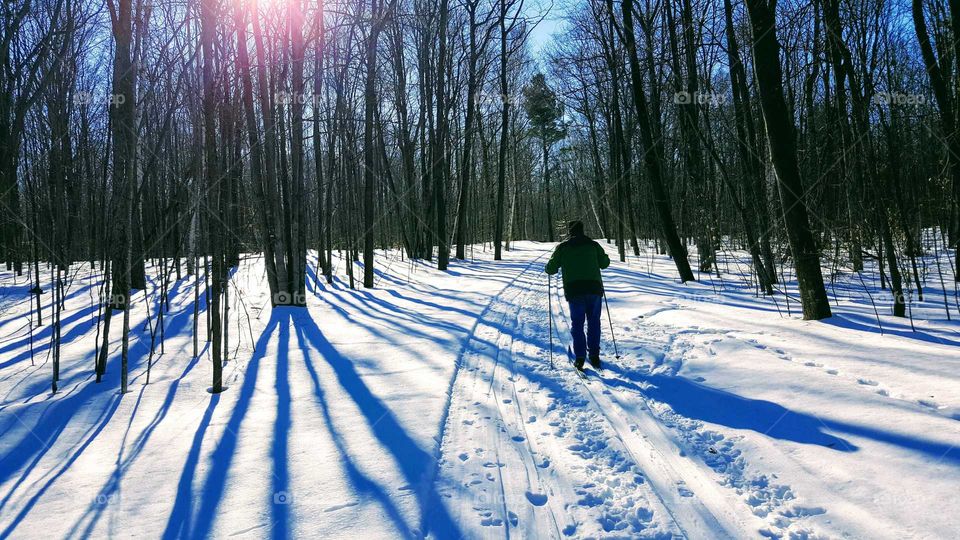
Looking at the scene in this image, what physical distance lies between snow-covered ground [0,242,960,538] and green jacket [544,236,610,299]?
0.98 metres

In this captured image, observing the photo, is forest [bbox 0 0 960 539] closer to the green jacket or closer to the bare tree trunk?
the bare tree trunk

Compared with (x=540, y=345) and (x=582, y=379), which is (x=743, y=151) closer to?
(x=540, y=345)

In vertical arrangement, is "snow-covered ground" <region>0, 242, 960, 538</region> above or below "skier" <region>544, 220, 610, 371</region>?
below

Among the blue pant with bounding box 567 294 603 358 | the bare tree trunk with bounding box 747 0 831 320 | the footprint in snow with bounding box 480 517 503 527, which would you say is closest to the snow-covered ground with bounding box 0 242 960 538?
the footprint in snow with bounding box 480 517 503 527

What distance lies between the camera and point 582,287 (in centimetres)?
579

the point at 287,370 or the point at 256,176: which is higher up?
the point at 256,176

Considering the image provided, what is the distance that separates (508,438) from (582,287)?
2548 millimetres

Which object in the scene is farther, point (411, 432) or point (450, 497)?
point (411, 432)

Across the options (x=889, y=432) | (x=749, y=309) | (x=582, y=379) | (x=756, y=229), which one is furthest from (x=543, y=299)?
(x=889, y=432)

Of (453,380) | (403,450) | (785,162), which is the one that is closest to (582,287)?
(453,380)

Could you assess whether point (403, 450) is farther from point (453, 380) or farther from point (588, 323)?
point (588, 323)

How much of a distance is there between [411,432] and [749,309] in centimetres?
709

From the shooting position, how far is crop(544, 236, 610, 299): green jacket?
5793mm

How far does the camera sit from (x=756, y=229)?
36.2 ft
